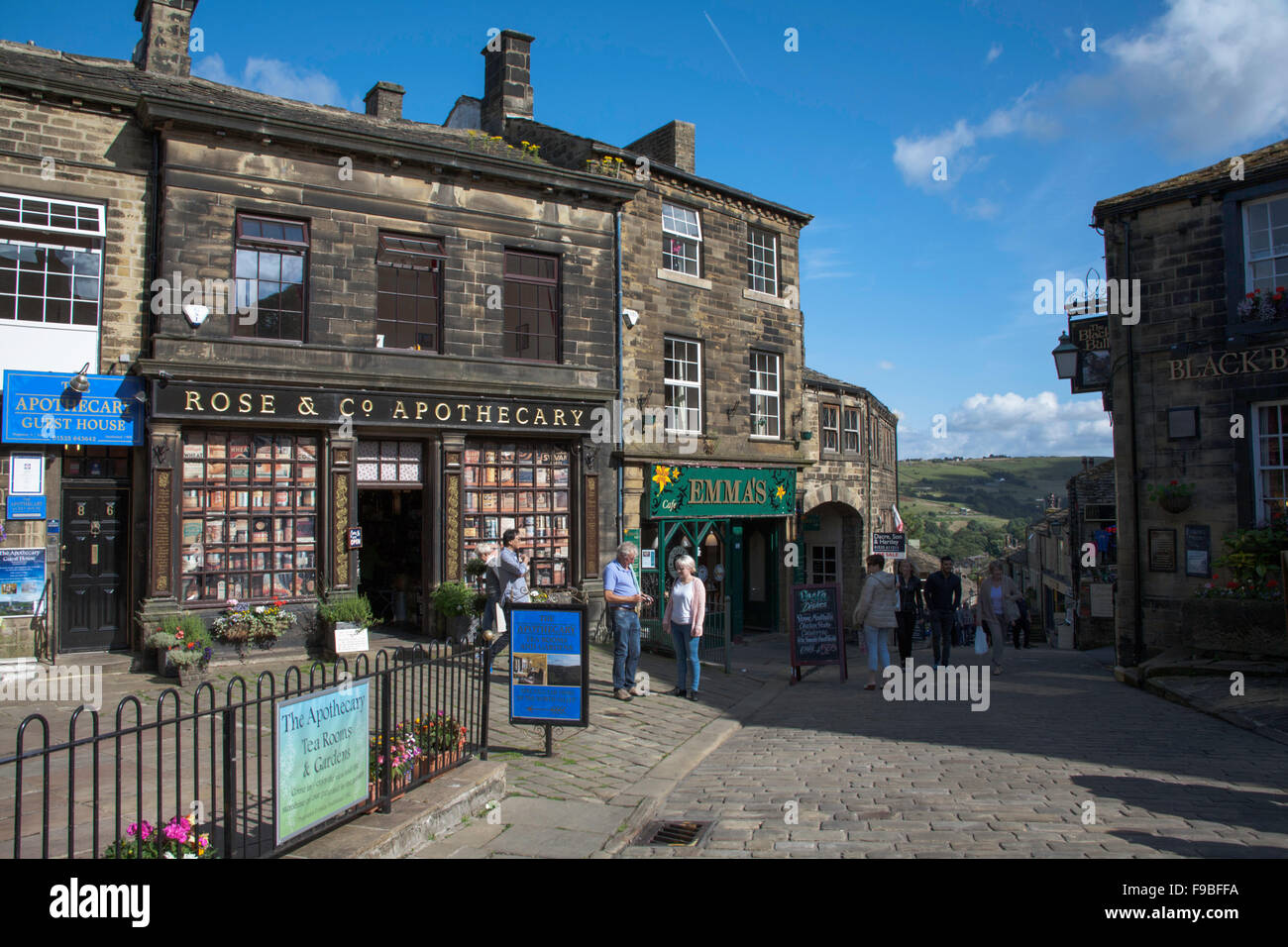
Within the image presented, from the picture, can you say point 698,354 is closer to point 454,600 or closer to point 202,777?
point 454,600

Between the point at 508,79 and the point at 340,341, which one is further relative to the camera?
the point at 508,79

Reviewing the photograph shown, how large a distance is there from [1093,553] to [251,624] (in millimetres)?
23713

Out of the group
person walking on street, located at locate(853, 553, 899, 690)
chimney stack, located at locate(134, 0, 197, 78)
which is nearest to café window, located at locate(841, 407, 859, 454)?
person walking on street, located at locate(853, 553, 899, 690)

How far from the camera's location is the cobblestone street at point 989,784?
5.72m

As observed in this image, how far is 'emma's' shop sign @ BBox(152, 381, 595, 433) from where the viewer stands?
40.0 feet

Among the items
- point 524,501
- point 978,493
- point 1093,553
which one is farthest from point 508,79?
point 978,493

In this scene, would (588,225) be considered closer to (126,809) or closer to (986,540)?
(126,809)

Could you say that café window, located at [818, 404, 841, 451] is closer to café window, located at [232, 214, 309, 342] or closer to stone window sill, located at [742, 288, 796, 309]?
stone window sill, located at [742, 288, 796, 309]

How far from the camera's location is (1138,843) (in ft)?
18.2

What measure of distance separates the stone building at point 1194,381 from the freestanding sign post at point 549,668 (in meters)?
9.93

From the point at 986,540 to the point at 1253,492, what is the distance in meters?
79.4

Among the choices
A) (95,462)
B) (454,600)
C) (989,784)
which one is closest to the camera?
(989,784)

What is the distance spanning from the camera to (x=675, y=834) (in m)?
6.18

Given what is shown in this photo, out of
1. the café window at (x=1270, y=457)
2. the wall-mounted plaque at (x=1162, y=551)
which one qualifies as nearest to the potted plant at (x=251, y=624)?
the wall-mounted plaque at (x=1162, y=551)
